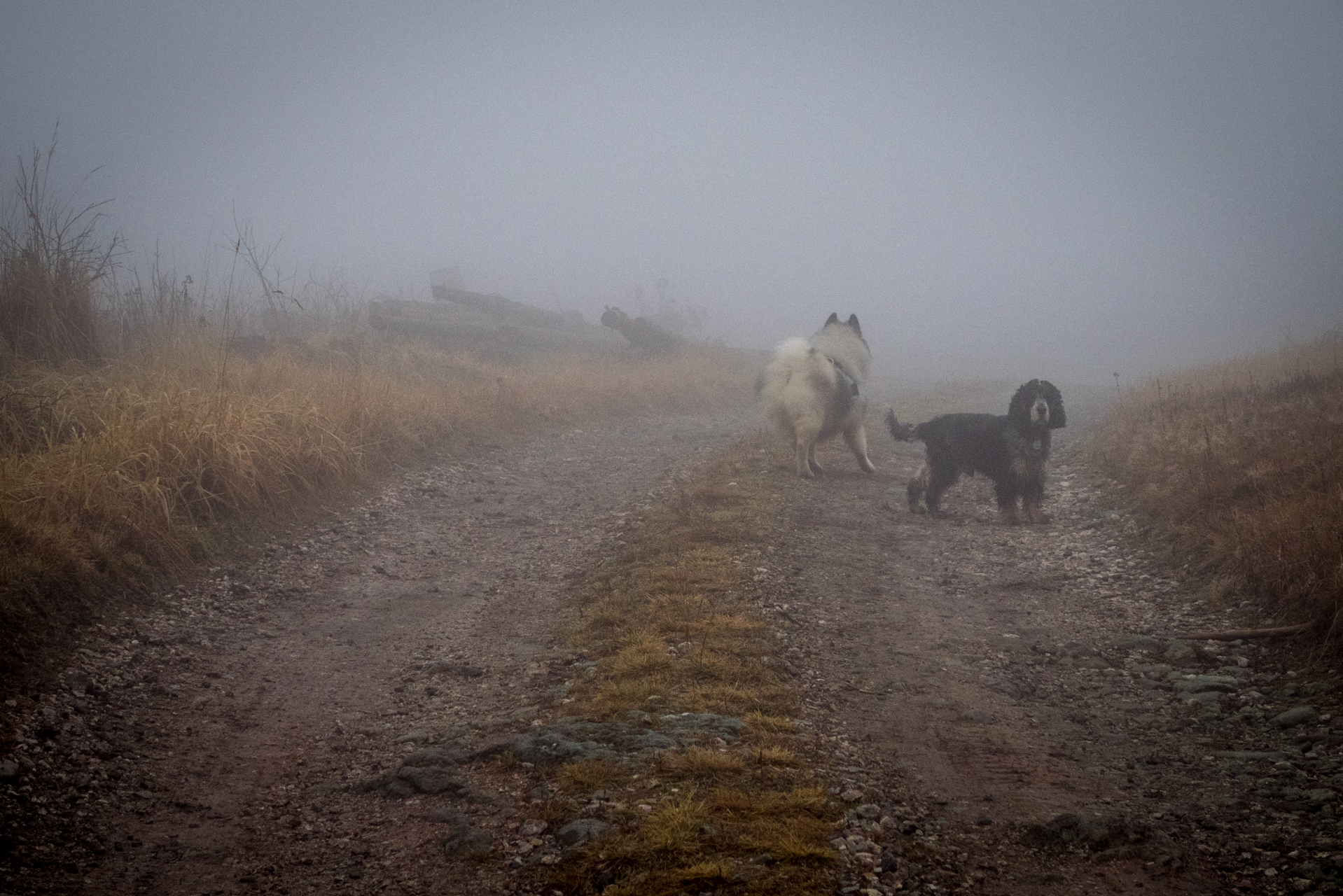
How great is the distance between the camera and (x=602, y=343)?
72.1 ft

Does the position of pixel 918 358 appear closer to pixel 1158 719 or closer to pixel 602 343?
pixel 602 343

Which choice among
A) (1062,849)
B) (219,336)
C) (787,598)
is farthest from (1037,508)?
(219,336)

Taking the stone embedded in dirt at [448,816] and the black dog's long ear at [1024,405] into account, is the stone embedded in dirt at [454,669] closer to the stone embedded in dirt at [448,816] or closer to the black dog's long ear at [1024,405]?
the stone embedded in dirt at [448,816]

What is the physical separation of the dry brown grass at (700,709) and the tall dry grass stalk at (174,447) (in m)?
3.06

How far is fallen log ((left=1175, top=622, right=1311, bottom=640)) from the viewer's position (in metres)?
4.14

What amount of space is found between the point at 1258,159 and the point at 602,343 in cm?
9158

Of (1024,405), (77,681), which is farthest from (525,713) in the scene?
(1024,405)

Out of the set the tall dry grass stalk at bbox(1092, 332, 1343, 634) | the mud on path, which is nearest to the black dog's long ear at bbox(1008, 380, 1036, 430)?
the tall dry grass stalk at bbox(1092, 332, 1343, 634)

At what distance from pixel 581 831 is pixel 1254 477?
6450mm

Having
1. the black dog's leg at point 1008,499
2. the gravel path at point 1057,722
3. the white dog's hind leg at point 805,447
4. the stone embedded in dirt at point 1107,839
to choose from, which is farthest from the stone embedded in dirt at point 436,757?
the white dog's hind leg at point 805,447

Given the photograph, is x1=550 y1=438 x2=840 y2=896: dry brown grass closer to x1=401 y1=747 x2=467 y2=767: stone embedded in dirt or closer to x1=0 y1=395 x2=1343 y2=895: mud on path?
x1=0 y1=395 x2=1343 y2=895: mud on path

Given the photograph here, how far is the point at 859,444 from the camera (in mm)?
10102

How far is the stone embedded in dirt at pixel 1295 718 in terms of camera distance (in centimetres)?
345

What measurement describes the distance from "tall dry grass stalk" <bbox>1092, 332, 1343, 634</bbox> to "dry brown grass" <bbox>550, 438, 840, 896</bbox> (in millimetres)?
3186
